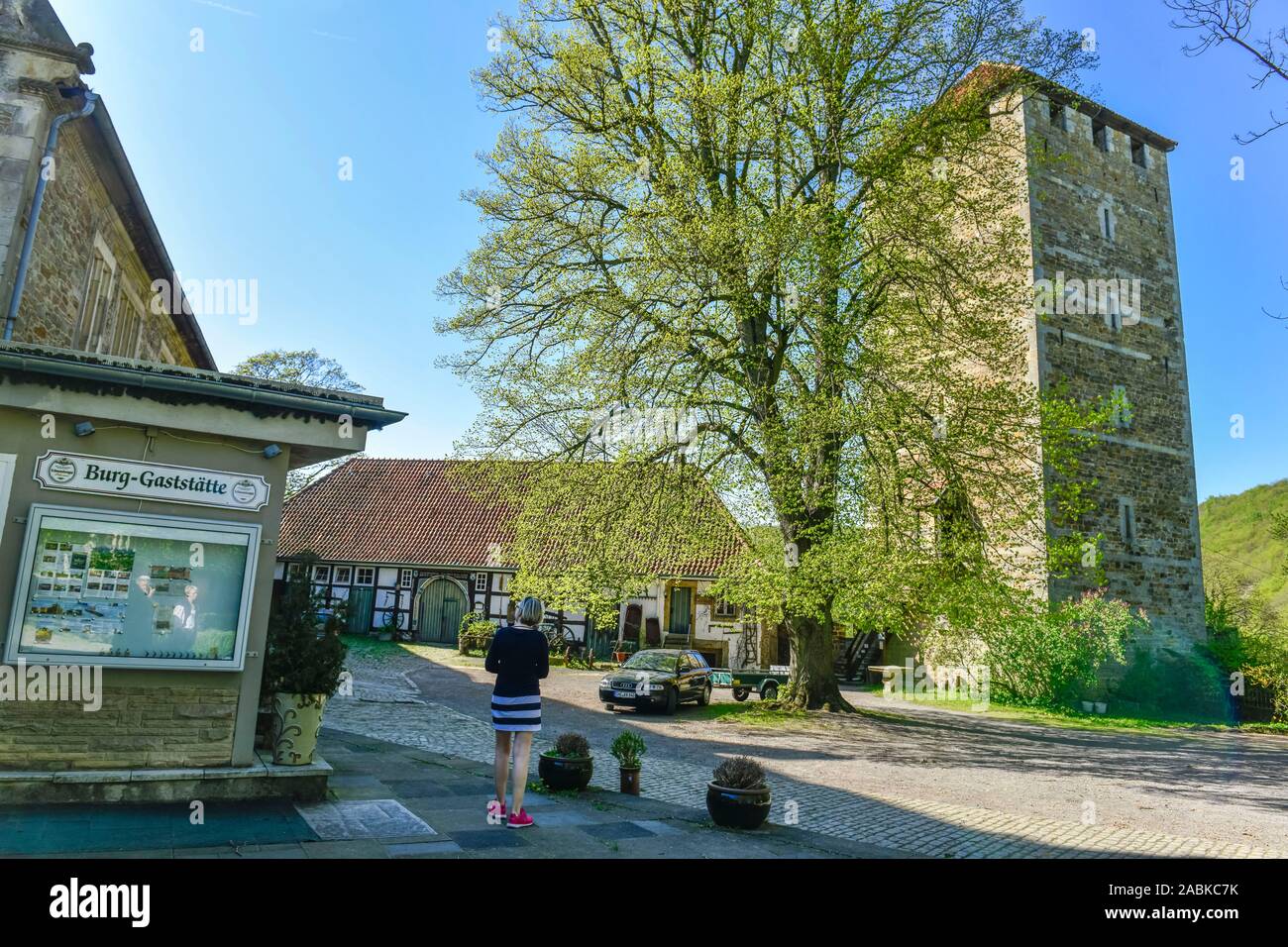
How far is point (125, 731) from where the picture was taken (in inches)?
261

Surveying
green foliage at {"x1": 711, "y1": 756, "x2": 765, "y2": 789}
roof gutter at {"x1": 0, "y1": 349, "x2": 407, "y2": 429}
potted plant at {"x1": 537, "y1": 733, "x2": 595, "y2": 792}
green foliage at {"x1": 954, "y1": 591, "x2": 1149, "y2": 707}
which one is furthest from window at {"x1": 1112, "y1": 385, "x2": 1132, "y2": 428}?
roof gutter at {"x1": 0, "y1": 349, "x2": 407, "y2": 429}

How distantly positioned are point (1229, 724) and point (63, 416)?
27.8m

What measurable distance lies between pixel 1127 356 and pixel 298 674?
28803 mm

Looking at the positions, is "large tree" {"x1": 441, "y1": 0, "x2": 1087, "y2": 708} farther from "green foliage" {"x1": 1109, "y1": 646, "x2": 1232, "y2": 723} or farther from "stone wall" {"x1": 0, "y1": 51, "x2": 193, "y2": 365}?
"green foliage" {"x1": 1109, "y1": 646, "x2": 1232, "y2": 723}

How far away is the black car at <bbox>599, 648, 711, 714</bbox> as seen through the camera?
692 inches

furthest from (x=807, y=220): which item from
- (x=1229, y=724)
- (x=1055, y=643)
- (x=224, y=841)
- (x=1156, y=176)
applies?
(x=1156, y=176)

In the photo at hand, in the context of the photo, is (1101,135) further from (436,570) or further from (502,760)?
(502,760)

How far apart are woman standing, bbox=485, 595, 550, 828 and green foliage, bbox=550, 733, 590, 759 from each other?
1875 millimetres

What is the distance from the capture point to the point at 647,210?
15.7m

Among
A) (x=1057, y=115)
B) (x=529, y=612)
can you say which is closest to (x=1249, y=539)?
(x=1057, y=115)

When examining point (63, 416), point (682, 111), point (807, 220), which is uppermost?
point (682, 111)

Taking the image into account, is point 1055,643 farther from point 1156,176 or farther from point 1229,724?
point 1156,176

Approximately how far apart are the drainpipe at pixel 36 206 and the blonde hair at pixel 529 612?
21.2ft
